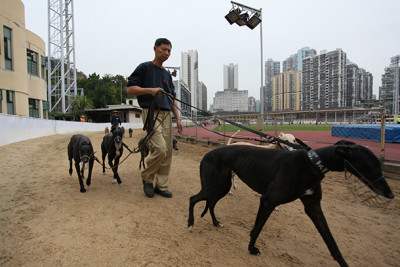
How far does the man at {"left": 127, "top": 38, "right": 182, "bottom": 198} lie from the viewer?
11.2ft

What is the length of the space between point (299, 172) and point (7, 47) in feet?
70.7

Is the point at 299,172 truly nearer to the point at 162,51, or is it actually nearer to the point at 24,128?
the point at 162,51

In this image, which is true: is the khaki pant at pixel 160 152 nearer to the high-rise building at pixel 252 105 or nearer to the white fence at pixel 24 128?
the white fence at pixel 24 128

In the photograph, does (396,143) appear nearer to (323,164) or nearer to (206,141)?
(206,141)

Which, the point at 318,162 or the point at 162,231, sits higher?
the point at 318,162

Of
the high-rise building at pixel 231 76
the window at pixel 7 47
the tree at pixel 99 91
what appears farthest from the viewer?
the high-rise building at pixel 231 76

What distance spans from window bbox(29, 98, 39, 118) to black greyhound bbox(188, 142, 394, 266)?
2533 cm

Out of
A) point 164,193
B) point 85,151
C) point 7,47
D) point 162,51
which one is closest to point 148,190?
point 164,193

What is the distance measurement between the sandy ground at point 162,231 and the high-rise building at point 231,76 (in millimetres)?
115232

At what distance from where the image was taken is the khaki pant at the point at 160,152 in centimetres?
342

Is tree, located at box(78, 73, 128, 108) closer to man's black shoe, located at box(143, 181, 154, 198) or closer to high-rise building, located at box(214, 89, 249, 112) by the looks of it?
man's black shoe, located at box(143, 181, 154, 198)

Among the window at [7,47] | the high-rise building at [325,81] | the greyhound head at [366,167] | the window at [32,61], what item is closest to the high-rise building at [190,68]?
the window at [32,61]

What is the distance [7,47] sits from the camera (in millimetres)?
15219

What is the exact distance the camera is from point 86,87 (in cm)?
5434
